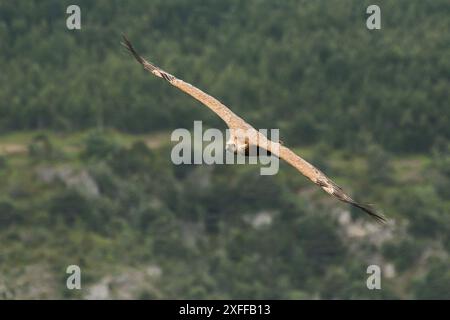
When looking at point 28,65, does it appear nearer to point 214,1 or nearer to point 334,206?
point 214,1

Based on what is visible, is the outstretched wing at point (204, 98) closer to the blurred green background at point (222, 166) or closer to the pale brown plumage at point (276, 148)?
the pale brown plumage at point (276, 148)

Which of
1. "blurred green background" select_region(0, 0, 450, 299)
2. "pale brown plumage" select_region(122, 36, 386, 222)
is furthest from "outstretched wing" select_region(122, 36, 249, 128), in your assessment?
"blurred green background" select_region(0, 0, 450, 299)

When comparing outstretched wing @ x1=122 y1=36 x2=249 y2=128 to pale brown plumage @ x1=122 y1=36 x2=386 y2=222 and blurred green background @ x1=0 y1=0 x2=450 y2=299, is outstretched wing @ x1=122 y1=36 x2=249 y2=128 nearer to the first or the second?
pale brown plumage @ x1=122 y1=36 x2=386 y2=222

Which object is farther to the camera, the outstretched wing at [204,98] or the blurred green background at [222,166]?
the blurred green background at [222,166]

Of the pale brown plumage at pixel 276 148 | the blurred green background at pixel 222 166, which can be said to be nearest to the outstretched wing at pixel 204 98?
the pale brown plumage at pixel 276 148

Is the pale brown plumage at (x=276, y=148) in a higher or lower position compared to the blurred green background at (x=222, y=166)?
lower

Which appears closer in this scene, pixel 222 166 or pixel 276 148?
pixel 276 148

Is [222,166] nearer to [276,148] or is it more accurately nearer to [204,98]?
[204,98]

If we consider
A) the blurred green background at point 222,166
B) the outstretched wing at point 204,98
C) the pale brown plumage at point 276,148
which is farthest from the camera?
the blurred green background at point 222,166

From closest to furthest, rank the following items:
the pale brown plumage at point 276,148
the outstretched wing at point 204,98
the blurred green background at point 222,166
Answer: the pale brown plumage at point 276,148 < the outstretched wing at point 204,98 < the blurred green background at point 222,166

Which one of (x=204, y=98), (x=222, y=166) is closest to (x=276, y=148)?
(x=204, y=98)
